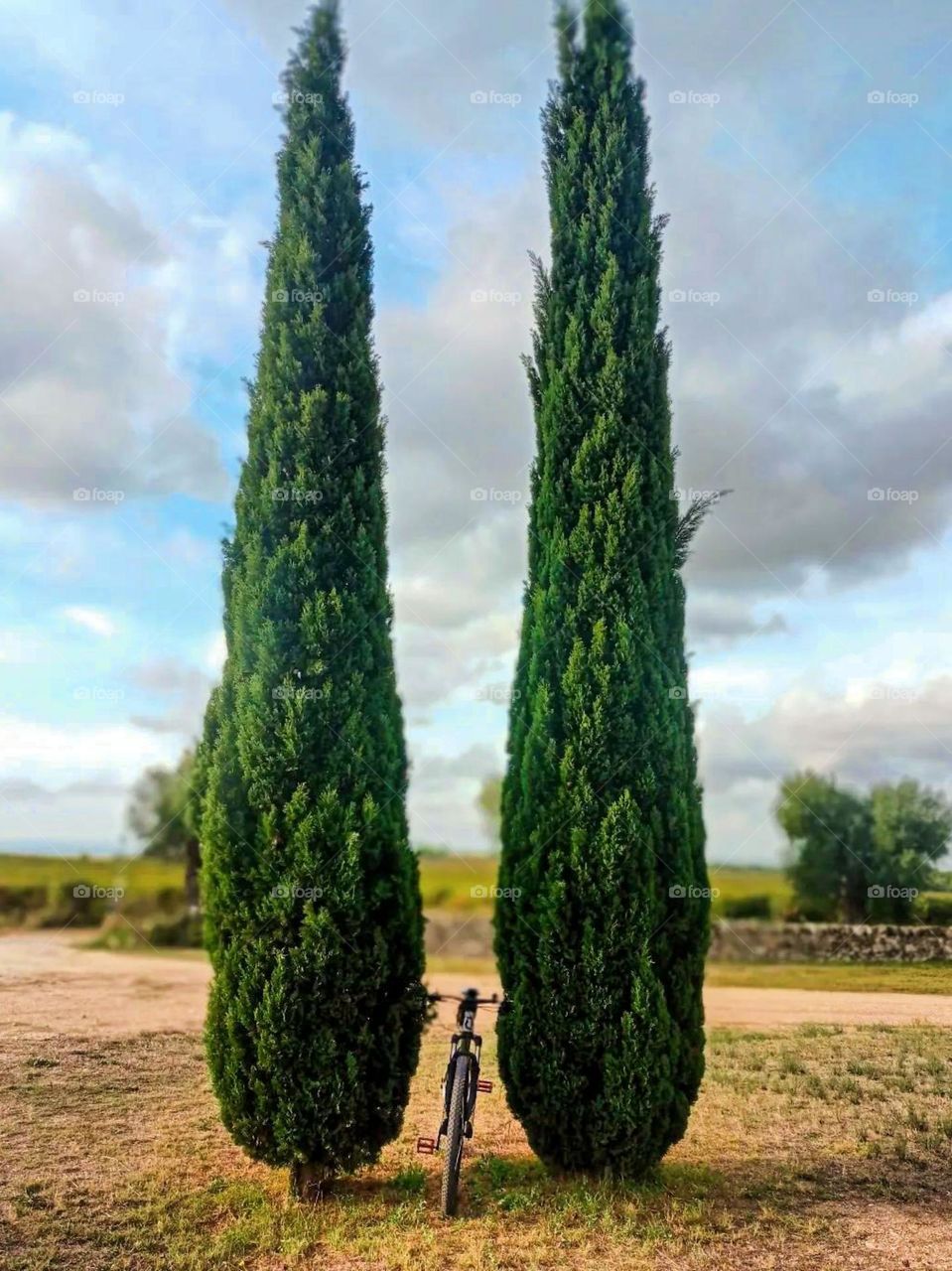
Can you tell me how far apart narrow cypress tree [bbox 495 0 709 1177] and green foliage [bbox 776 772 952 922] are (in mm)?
3560

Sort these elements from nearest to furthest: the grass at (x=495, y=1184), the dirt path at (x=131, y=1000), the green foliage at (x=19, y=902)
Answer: the grass at (x=495, y=1184), the dirt path at (x=131, y=1000), the green foliage at (x=19, y=902)

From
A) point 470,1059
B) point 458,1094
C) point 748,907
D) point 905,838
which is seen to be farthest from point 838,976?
point 458,1094

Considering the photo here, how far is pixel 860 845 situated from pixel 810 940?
1.09 m

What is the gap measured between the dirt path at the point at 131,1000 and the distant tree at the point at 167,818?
3.79ft

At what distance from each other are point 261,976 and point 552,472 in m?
3.74

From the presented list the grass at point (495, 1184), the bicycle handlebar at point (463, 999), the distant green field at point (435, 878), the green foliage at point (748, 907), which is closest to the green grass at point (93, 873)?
the distant green field at point (435, 878)

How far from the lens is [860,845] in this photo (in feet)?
29.8

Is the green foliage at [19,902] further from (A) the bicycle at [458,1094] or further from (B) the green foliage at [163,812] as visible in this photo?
(A) the bicycle at [458,1094]

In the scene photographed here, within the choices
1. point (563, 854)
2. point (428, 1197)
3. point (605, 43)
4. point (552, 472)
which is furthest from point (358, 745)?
point (605, 43)

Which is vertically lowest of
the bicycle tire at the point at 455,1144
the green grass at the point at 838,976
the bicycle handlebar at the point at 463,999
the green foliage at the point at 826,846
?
the bicycle tire at the point at 455,1144

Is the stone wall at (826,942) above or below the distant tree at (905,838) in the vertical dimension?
below

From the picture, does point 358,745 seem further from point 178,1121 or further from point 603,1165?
point 178,1121

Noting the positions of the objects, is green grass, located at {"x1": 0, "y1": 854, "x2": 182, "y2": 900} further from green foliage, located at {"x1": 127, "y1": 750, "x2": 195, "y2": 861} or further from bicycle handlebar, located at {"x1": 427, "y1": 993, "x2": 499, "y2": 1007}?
bicycle handlebar, located at {"x1": 427, "y1": 993, "x2": 499, "y2": 1007}

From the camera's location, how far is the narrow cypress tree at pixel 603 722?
5.70 metres
